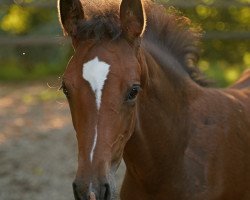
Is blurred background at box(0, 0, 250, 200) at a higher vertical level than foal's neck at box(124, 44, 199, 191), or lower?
lower

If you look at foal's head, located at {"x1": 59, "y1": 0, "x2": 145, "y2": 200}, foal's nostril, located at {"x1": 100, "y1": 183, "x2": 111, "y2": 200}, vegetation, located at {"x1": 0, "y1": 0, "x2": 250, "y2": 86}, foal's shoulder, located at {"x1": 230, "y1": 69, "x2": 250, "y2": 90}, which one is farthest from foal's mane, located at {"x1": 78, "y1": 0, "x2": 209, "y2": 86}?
vegetation, located at {"x1": 0, "y1": 0, "x2": 250, "y2": 86}

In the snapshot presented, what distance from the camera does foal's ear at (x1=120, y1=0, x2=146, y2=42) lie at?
3840 mm

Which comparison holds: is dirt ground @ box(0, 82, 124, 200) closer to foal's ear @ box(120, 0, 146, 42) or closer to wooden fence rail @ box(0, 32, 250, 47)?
wooden fence rail @ box(0, 32, 250, 47)

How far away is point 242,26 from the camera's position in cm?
1307

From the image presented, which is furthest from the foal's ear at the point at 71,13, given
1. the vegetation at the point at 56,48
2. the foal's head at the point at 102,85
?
the vegetation at the point at 56,48

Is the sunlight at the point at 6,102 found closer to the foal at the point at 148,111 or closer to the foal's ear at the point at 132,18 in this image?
the foal at the point at 148,111

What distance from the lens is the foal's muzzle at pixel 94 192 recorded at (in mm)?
3404

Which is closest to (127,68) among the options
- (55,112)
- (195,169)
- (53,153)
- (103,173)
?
(103,173)

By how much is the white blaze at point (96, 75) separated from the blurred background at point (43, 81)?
2.33 feet

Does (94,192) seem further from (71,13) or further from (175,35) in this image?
(175,35)

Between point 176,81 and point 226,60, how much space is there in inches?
375

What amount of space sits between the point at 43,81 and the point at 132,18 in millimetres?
8572

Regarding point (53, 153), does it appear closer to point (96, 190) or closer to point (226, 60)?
point (96, 190)

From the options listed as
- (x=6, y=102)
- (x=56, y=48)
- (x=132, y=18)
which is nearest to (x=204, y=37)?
(x=6, y=102)
